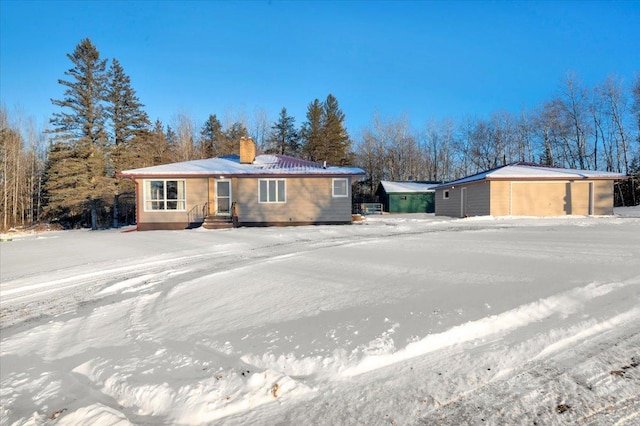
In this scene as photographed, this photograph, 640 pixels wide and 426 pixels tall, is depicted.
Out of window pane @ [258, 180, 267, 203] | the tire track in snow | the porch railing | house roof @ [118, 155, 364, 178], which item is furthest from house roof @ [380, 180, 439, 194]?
the tire track in snow

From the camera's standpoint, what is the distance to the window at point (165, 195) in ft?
51.3

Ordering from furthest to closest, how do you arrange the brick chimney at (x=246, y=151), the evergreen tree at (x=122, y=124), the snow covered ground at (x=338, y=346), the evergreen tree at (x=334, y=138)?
the evergreen tree at (x=334, y=138) < the evergreen tree at (x=122, y=124) < the brick chimney at (x=246, y=151) < the snow covered ground at (x=338, y=346)

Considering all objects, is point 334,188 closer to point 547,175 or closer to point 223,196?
point 223,196

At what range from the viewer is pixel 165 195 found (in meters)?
15.7

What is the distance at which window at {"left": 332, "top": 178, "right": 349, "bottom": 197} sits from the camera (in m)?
15.8

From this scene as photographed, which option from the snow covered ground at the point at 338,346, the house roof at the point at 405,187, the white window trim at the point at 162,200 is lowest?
the snow covered ground at the point at 338,346

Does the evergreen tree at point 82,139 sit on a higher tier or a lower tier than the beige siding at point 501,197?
higher

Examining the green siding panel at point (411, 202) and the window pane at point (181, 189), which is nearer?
the window pane at point (181, 189)

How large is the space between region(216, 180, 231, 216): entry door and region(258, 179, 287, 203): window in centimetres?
152

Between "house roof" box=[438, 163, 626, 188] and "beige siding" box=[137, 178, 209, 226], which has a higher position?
"house roof" box=[438, 163, 626, 188]

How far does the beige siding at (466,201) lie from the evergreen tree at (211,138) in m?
22.5

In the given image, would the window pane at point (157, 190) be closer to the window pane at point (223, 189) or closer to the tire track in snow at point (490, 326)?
the window pane at point (223, 189)

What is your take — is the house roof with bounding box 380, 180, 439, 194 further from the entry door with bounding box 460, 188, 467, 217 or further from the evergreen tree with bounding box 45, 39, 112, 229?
the evergreen tree with bounding box 45, 39, 112, 229

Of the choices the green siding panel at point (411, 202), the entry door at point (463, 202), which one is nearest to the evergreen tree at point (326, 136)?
the green siding panel at point (411, 202)
